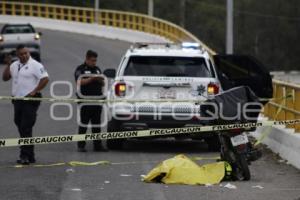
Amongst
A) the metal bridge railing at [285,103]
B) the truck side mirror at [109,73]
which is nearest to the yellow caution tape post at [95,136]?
the metal bridge railing at [285,103]

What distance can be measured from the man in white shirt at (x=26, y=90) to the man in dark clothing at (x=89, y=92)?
63.9 inches

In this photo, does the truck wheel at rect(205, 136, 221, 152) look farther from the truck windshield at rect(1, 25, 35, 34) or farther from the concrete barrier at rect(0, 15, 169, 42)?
the concrete barrier at rect(0, 15, 169, 42)

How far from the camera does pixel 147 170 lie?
37.0ft

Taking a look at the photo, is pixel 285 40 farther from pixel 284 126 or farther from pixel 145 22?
pixel 284 126

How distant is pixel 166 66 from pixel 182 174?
11.7 ft

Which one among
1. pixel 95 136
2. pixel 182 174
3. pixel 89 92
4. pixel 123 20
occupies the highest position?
pixel 123 20

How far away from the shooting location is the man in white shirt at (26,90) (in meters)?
11.5

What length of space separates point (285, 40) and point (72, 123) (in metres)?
86.9

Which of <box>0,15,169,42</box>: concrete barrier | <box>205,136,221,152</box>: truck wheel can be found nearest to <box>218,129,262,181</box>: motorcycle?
<box>205,136,221,152</box>: truck wheel

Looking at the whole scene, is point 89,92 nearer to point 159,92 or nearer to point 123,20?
point 159,92

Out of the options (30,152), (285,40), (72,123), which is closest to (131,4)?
(285,40)

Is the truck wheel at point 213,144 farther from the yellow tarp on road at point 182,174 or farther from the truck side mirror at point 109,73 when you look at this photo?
the yellow tarp on road at point 182,174

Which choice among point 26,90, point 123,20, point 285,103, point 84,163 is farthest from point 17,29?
point 84,163

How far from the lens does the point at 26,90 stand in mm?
11594
